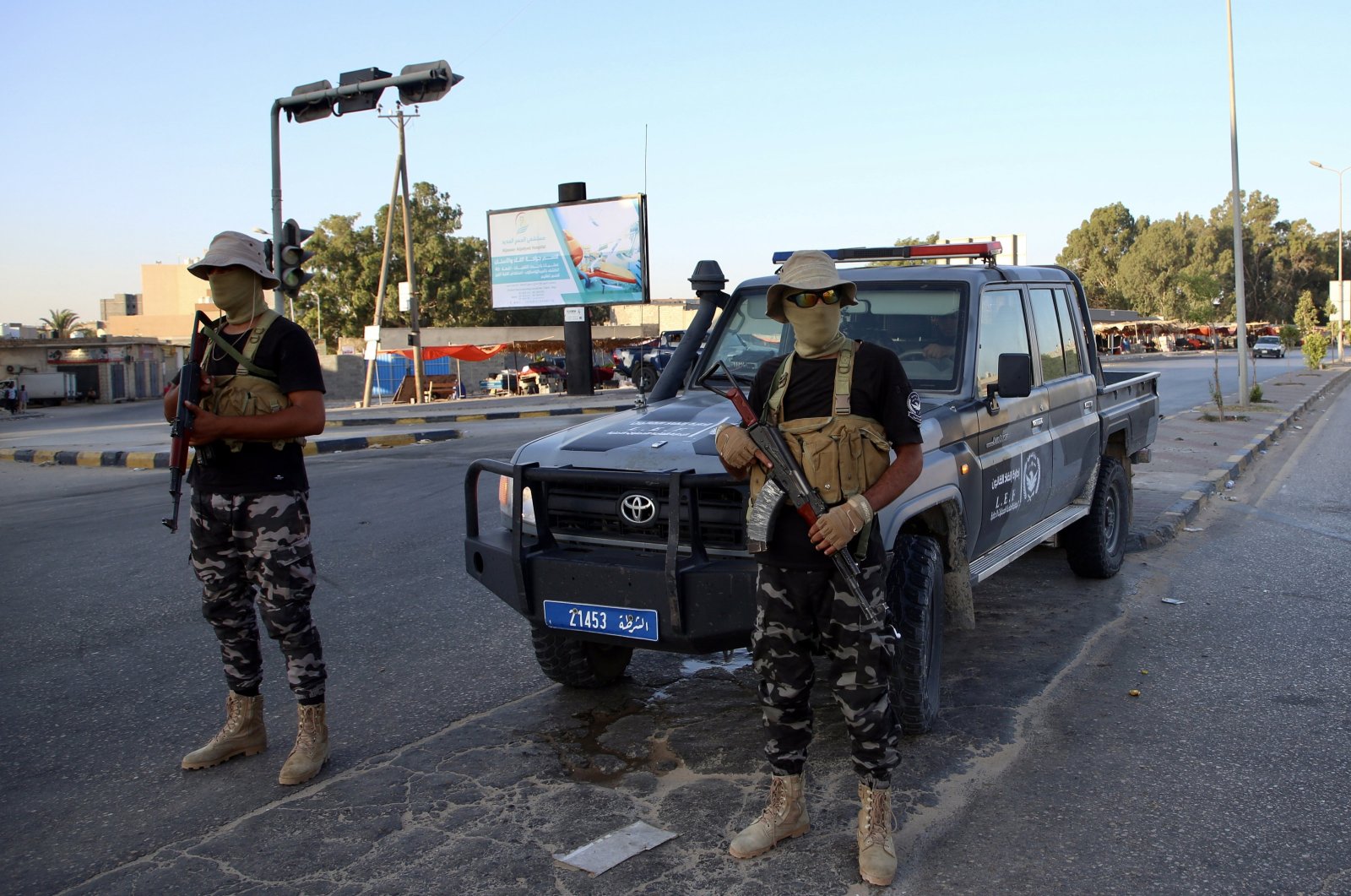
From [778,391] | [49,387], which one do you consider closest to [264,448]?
[778,391]

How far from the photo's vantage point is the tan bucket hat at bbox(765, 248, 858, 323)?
319 cm

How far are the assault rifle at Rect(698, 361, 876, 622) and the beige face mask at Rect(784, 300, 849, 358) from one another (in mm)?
266

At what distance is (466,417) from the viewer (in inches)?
1028

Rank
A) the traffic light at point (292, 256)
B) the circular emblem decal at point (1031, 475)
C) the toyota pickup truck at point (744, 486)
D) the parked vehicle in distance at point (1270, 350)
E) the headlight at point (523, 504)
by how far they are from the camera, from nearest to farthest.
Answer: the toyota pickup truck at point (744, 486), the headlight at point (523, 504), the circular emblem decal at point (1031, 475), the traffic light at point (292, 256), the parked vehicle in distance at point (1270, 350)

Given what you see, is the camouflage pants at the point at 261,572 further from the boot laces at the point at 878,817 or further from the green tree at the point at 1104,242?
the green tree at the point at 1104,242

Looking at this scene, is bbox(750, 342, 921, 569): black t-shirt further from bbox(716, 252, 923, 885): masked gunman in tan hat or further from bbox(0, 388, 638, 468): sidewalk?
bbox(0, 388, 638, 468): sidewalk

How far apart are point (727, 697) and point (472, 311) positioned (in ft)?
189

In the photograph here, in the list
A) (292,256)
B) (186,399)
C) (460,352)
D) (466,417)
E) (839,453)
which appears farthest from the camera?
(460,352)

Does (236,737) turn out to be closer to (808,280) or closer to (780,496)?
(780,496)

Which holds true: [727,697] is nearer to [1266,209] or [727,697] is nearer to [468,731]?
[468,731]

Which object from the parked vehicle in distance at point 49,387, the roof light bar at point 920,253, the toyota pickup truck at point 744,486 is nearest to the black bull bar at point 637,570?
the toyota pickup truck at point 744,486

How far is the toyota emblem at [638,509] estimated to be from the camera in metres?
3.97

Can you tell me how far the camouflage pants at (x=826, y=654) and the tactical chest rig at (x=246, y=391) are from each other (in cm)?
185

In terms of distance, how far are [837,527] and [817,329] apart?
60cm
